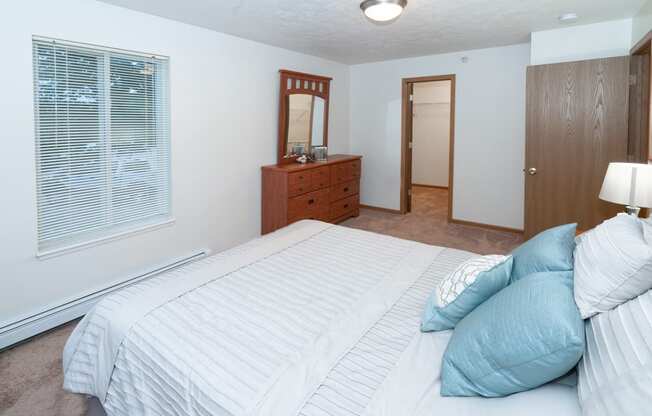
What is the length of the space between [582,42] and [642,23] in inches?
23.5

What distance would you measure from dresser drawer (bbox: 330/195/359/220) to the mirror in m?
0.81

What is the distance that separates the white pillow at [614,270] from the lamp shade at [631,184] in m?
1.16

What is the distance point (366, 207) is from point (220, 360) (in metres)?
5.04

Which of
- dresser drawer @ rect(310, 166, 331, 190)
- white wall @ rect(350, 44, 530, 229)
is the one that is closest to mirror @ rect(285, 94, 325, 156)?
dresser drawer @ rect(310, 166, 331, 190)

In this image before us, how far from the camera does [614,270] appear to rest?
1.11m

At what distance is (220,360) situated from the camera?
1275 millimetres

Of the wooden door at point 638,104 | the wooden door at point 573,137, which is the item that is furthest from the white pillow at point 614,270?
the wooden door at point 573,137

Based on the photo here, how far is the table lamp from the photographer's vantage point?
85.4 inches

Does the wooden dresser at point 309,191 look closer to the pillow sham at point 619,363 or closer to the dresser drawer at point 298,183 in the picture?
the dresser drawer at point 298,183

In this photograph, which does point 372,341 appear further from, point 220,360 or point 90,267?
point 90,267

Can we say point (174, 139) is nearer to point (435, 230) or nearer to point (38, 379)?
point (38, 379)

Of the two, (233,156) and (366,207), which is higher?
(233,156)

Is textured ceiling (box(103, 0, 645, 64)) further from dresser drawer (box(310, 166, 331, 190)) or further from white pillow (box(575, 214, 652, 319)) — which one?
white pillow (box(575, 214, 652, 319))

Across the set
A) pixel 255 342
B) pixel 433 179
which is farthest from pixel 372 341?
pixel 433 179
